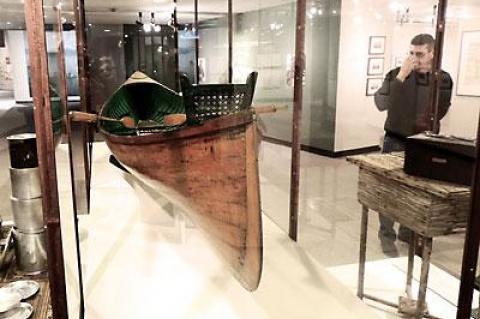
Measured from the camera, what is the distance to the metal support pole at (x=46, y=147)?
33.0 inches

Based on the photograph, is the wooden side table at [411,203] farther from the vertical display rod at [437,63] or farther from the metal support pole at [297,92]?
the vertical display rod at [437,63]

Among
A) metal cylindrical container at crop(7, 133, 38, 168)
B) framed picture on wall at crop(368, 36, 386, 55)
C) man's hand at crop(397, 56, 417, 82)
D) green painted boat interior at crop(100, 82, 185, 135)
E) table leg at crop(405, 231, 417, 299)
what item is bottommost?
table leg at crop(405, 231, 417, 299)

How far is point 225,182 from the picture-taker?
1.34m

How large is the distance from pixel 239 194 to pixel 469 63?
6.81ft

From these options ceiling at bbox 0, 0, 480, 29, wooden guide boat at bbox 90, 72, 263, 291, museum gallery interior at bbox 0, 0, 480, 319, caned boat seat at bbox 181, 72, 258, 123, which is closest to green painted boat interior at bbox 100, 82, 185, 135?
museum gallery interior at bbox 0, 0, 480, 319

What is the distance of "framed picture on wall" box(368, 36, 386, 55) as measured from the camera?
183 inches

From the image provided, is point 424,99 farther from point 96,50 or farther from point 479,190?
point 96,50

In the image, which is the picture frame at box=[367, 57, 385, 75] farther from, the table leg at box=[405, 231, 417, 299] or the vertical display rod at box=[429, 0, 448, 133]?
the table leg at box=[405, 231, 417, 299]

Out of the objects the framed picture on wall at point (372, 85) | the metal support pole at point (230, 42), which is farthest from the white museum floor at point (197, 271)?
the framed picture on wall at point (372, 85)

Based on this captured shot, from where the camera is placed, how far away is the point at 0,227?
2.18 metres

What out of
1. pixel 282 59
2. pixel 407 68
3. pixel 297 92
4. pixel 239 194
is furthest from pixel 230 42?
pixel 239 194

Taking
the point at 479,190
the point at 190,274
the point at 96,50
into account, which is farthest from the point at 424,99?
the point at 96,50

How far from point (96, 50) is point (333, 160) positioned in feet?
11.7

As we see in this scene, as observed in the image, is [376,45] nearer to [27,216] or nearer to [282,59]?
[282,59]
